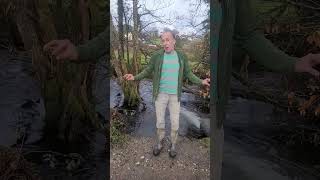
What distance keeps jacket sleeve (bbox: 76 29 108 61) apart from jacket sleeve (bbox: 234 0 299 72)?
85 centimetres

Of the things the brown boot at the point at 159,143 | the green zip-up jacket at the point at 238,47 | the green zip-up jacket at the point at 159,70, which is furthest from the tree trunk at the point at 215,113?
the brown boot at the point at 159,143

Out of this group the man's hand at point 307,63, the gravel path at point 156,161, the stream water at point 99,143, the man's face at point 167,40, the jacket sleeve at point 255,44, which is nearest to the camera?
the man's face at point 167,40

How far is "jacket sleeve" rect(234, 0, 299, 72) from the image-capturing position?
3051mm

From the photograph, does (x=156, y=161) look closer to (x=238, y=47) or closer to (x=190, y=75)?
(x=190, y=75)

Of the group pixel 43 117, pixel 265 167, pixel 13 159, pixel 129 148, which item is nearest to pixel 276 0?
pixel 265 167

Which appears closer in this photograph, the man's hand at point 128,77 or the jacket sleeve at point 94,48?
the man's hand at point 128,77

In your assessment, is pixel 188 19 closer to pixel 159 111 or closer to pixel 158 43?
pixel 158 43

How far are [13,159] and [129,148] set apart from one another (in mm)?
1009

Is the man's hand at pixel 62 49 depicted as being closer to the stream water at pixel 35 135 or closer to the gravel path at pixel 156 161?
the stream water at pixel 35 135

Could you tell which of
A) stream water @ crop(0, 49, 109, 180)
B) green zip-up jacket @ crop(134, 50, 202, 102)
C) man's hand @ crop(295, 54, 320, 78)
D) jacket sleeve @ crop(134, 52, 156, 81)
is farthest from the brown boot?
man's hand @ crop(295, 54, 320, 78)

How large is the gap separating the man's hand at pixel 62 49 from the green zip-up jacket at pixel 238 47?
979 mm

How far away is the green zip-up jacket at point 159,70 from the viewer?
282cm

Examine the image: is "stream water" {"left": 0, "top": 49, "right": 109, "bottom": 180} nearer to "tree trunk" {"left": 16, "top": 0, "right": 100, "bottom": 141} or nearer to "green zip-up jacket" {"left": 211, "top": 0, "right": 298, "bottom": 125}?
"tree trunk" {"left": 16, "top": 0, "right": 100, "bottom": 141}

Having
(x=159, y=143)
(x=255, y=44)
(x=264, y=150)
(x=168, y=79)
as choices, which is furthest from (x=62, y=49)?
(x=264, y=150)
